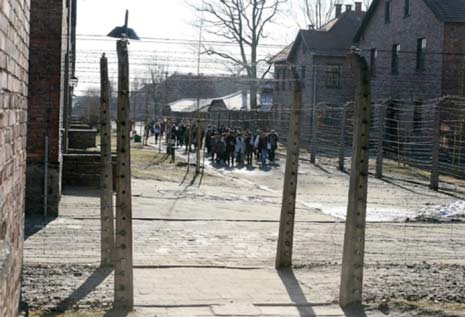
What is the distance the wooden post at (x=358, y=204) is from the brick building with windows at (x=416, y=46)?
2416cm

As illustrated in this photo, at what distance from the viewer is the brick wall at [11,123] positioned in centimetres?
402

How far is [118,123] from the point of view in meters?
8.23

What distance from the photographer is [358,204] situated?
8.61 meters

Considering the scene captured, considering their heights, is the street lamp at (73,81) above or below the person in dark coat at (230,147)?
above

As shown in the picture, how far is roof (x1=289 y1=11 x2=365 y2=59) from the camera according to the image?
52562mm

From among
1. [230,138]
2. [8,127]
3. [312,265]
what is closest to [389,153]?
[230,138]

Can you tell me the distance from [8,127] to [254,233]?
34.0ft

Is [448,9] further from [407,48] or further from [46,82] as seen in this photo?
[46,82]

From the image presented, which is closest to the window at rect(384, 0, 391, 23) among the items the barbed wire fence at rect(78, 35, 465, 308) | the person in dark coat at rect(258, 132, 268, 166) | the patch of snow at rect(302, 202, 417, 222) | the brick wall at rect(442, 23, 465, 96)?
the barbed wire fence at rect(78, 35, 465, 308)

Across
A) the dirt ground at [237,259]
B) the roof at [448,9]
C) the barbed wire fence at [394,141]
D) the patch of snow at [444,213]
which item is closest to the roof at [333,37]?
the barbed wire fence at [394,141]

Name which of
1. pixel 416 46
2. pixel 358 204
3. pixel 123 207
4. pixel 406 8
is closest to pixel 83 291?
pixel 123 207

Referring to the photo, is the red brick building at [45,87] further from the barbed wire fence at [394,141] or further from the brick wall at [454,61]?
the brick wall at [454,61]

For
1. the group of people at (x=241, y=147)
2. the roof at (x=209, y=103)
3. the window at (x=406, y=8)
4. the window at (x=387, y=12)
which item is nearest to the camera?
the group of people at (x=241, y=147)

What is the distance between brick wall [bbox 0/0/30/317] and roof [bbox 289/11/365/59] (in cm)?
4681
